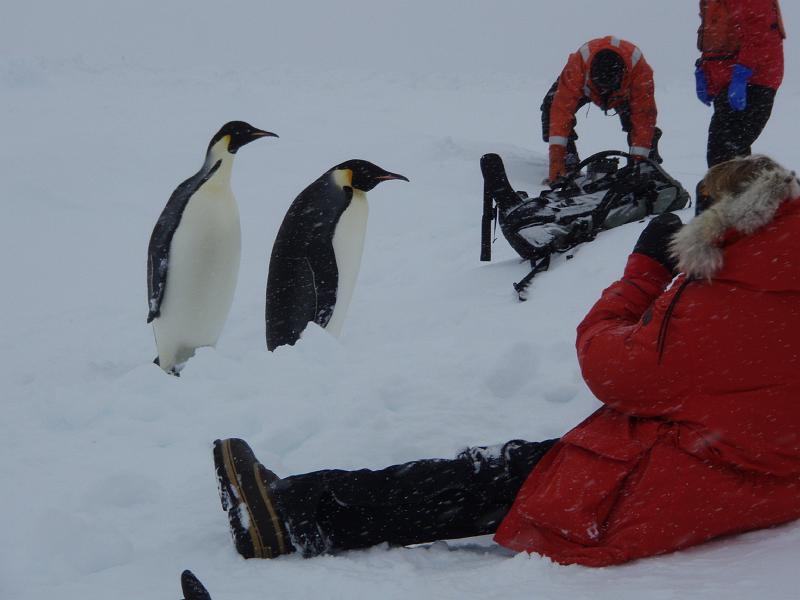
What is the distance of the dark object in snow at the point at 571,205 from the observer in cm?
350

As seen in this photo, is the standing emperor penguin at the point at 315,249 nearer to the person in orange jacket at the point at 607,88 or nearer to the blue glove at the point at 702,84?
the person in orange jacket at the point at 607,88

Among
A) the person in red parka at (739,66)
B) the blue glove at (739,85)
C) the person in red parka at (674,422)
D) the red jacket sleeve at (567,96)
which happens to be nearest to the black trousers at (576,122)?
the red jacket sleeve at (567,96)

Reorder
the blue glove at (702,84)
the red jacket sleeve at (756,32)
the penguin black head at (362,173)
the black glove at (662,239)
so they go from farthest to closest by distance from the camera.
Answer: the blue glove at (702,84), the red jacket sleeve at (756,32), the penguin black head at (362,173), the black glove at (662,239)

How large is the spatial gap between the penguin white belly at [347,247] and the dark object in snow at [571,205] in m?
0.55

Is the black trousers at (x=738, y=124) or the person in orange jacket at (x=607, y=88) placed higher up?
the person in orange jacket at (x=607, y=88)

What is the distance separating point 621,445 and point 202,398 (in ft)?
4.56

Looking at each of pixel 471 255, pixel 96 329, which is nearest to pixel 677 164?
pixel 471 255

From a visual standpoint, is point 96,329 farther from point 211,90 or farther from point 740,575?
point 211,90

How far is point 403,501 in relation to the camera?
1543 millimetres

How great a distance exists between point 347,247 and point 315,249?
16 centimetres

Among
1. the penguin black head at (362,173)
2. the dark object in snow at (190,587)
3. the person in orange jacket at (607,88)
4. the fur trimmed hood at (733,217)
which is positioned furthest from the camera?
the person in orange jacket at (607,88)

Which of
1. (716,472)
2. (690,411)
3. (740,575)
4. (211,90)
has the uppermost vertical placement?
(211,90)

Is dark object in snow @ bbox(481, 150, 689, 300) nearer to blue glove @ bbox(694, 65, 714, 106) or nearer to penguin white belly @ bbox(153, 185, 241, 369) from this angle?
blue glove @ bbox(694, 65, 714, 106)

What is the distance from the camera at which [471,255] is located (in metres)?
4.67
